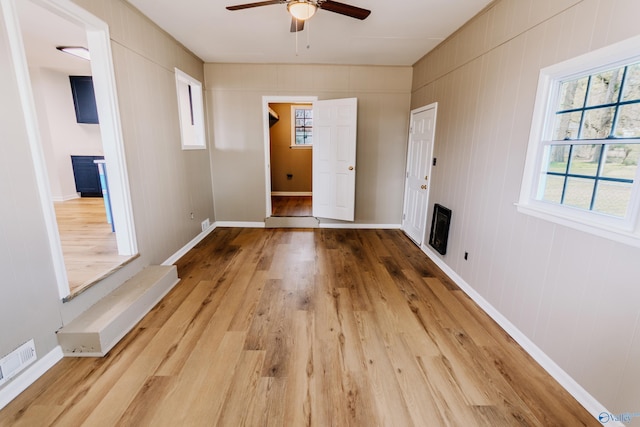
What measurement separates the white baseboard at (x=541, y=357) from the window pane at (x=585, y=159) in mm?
1221

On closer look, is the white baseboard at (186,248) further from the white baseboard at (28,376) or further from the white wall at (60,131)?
the white wall at (60,131)

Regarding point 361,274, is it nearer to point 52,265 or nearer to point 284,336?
point 284,336

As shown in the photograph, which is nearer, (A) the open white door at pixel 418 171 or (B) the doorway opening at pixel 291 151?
(A) the open white door at pixel 418 171

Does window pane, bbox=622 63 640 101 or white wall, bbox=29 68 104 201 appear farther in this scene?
white wall, bbox=29 68 104 201

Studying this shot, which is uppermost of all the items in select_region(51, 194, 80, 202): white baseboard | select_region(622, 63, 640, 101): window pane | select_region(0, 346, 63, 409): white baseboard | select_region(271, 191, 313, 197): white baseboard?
select_region(622, 63, 640, 101): window pane

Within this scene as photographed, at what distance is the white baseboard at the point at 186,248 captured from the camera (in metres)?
3.43

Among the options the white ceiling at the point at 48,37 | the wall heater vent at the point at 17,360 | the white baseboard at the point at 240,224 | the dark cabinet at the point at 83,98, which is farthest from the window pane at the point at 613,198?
the dark cabinet at the point at 83,98

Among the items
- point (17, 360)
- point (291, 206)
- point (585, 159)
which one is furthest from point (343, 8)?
point (291, 206)

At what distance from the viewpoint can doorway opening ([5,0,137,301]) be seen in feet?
5.66

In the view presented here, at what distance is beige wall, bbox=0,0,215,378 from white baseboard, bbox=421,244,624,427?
3253 mm

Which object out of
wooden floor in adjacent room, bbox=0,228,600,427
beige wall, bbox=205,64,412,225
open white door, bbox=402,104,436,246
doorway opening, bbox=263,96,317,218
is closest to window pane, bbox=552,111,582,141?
wooden floor in adjacent room, bbox=0,228,600,427

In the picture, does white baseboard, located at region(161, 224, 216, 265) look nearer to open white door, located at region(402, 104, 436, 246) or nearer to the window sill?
open white door, located at region(402, 104, 436, 246)

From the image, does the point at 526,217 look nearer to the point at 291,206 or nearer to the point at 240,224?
the point at 240,224

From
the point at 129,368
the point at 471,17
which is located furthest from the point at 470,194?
the point at 129,368
